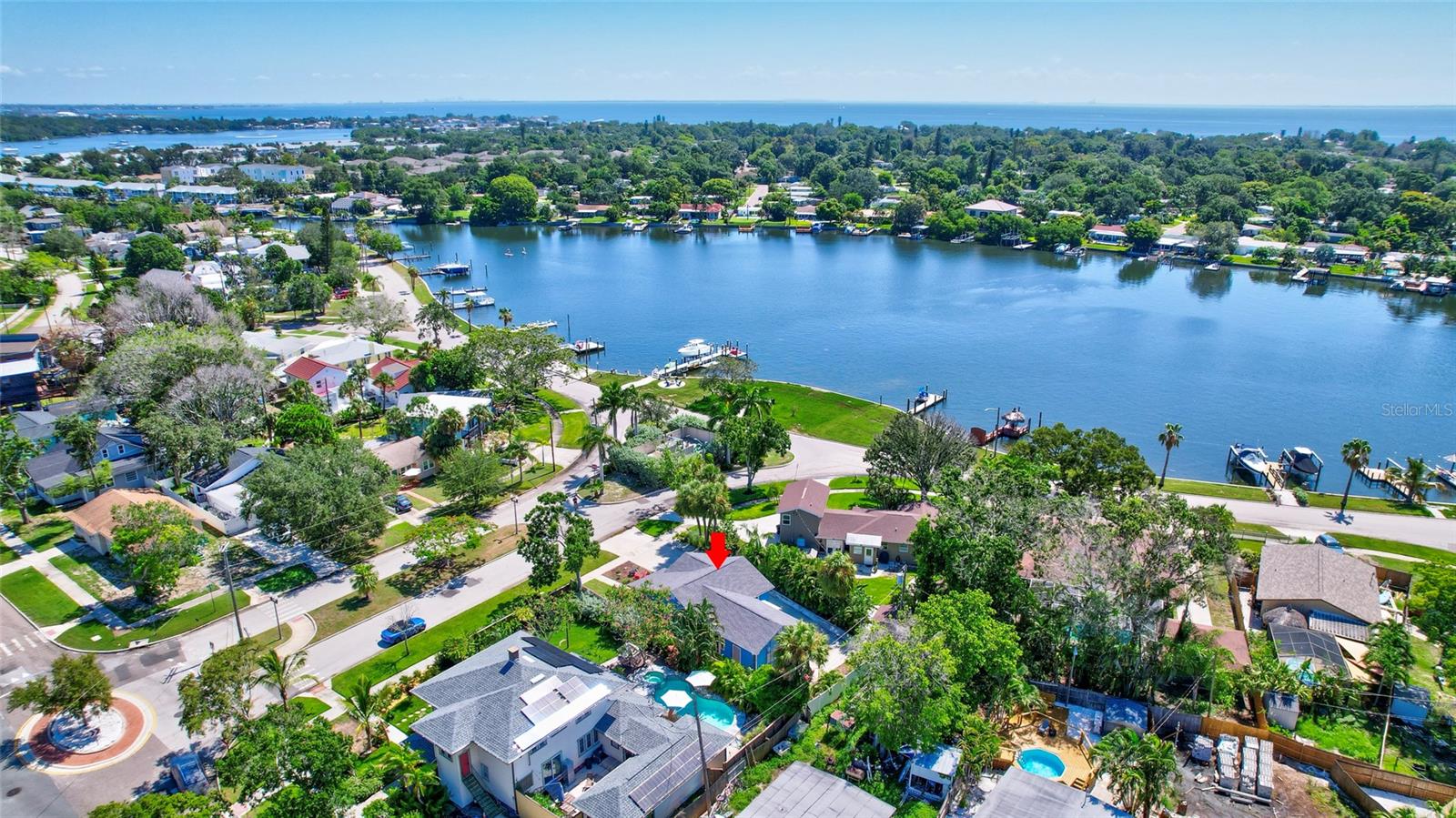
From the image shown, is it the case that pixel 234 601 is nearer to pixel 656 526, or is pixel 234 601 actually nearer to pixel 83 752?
pixel 83 752

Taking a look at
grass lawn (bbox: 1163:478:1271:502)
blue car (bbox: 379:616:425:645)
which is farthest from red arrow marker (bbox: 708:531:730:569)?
grass lawn (bbox: 1163:478:1271:502)

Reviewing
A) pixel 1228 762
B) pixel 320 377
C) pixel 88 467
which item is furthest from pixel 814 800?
pixel 320 377

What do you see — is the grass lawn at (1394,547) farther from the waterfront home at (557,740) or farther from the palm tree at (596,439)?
the palm tree at (596,439)

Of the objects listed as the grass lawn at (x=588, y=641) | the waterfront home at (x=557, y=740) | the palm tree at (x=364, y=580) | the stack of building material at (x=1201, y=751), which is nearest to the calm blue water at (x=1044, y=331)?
the stack of building material at (x=1201, y=751)

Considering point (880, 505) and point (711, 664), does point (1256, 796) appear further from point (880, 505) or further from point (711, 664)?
point (880, 505)

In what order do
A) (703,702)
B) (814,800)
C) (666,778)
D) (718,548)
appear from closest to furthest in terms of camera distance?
(814,800)
(666,778)
(703,702)
(718,548)
